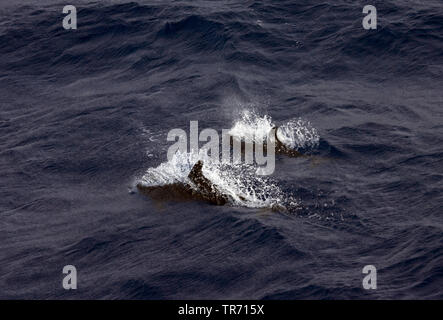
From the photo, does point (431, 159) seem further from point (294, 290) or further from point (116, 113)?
point (116, 113)

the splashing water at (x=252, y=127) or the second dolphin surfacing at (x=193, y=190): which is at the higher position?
the splashing water at (x=252, y=127)

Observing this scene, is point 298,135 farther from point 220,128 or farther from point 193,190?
point 193,190

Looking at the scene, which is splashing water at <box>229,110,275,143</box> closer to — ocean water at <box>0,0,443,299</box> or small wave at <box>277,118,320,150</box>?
ocean water at <box>0,0,443,299</box>

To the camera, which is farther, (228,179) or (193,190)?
(228,179)

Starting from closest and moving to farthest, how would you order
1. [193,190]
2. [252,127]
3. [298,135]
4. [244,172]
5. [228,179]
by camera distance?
[193,190]
[228,179]
[244,172]
[298,135]
[252,127]

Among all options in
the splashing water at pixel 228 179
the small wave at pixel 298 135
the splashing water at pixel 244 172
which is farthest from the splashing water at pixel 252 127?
the splashing water at pixel 228 179

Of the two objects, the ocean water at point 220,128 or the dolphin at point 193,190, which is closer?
the ocean water at point 220,128

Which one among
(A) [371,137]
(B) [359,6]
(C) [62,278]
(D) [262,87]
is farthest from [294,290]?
(B) [359,6]

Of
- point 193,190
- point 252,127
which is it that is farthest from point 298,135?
point 193,190

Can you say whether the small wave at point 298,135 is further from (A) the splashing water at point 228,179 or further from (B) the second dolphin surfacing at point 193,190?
(B) the second dolphin surfacing at point 193,190
